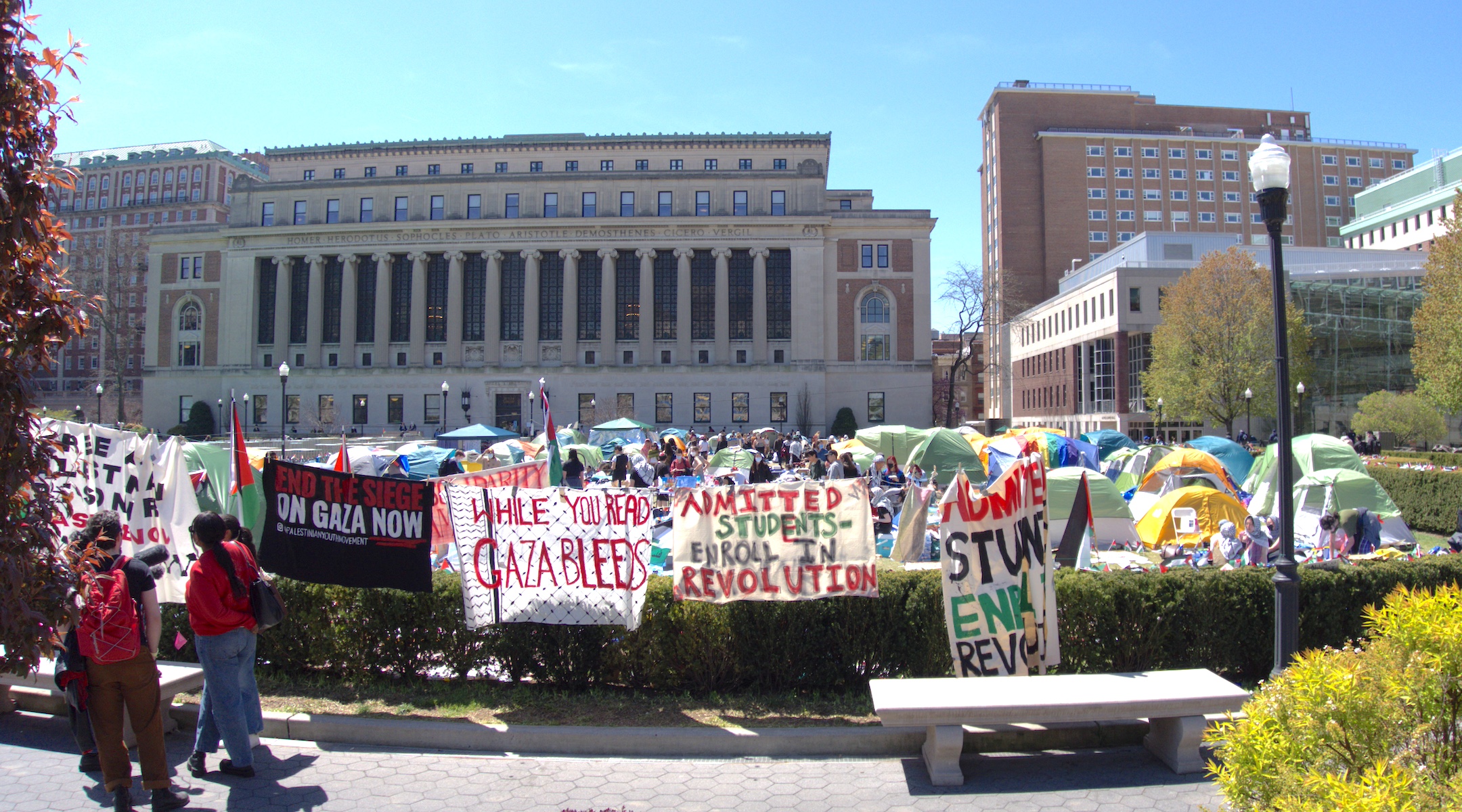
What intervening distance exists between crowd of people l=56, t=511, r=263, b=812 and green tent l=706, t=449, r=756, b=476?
1809cm

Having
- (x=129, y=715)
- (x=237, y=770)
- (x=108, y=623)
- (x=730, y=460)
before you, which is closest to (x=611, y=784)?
(x=237, y=770)

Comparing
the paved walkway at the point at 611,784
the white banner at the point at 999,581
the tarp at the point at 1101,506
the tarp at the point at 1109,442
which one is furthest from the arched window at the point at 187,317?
the white banner at the point at 999,581

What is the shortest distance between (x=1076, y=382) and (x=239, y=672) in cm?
6687

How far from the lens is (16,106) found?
4105 millimetres

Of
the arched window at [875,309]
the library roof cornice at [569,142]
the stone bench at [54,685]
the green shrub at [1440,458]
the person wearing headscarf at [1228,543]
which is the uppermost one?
the library roof cornice at [569,142]

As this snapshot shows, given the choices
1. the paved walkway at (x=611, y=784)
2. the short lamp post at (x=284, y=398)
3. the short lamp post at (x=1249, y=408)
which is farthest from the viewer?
the short lamp post at (x=1249, y=408)

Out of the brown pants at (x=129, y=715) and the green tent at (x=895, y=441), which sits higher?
the green tent at (x=895, y=441)

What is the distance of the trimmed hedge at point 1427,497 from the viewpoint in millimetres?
19344

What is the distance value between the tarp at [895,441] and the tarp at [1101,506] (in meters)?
10.5

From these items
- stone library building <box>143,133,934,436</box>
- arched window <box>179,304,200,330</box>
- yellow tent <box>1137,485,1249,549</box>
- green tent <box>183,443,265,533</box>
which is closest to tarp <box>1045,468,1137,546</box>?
yellow tent <box>1137,485,1249,549</box>

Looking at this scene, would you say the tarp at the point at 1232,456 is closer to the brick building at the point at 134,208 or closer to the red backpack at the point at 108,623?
the red backpack at the point at 108,623

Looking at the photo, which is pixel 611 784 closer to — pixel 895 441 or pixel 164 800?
pixel 164 800

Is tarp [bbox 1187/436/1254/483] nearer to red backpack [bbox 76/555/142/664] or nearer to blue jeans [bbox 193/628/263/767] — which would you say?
blue jeans [bbox 193/628/263/767]

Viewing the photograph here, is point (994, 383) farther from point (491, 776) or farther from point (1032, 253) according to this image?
point (491, 776)
